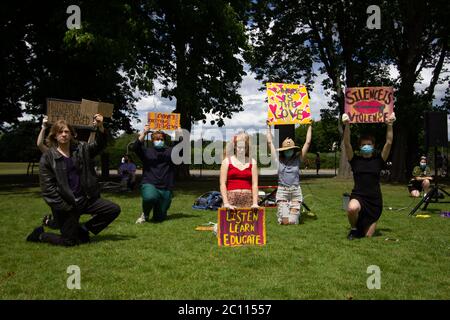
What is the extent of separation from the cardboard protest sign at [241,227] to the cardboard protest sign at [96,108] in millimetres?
4089

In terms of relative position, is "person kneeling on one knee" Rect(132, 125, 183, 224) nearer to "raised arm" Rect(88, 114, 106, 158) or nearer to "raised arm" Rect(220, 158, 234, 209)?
"raised arm" Rect(88, 114, 106, 158)

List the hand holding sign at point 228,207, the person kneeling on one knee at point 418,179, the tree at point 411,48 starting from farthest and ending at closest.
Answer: the tree at point 411,48 < the person kneeling on one knee at point 418,179 < the hand holding sign at point 228,207

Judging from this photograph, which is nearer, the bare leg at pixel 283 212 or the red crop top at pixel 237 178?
the red crop top at pixel 237 178

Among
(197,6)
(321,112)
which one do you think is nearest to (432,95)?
(321,112)

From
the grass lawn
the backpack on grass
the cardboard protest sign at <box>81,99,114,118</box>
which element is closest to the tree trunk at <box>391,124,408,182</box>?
the backpack on grass

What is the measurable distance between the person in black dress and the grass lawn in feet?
1.22

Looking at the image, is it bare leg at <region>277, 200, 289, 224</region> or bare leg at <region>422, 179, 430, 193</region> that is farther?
bare leg at <region>422, 179, 430, 193</region>

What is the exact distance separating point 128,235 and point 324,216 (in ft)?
16.8

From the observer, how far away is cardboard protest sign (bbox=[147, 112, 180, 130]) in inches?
466

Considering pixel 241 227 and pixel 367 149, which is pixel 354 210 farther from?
pixel 241 227

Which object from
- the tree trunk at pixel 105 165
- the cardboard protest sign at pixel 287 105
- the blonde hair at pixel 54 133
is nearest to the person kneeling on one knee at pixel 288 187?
the cardboard protest sign at pixel 287 105

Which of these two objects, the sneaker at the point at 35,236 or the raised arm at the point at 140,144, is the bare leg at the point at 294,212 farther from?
the sneaker at the point at 35,236

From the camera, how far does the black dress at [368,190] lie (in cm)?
788

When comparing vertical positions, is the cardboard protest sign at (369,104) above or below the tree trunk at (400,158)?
above
